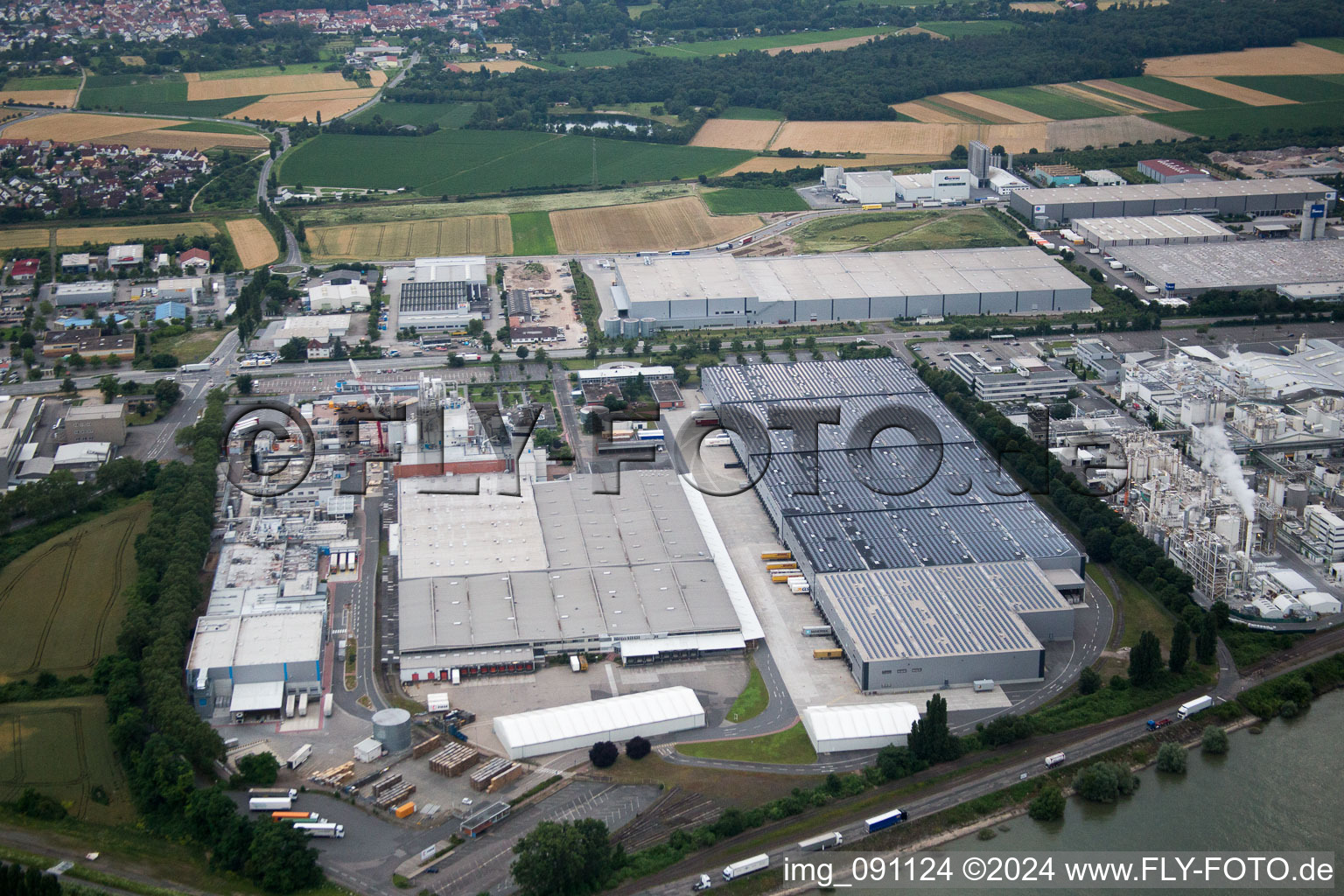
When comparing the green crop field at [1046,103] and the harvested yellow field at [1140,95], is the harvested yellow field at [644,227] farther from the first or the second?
the harvested yellow field at [1140,95]

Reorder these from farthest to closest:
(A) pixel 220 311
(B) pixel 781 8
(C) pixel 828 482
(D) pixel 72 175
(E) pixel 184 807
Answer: (B) pixel 781 8 < (D) pixel 72 175 < (A) pixel 220 311 < (C) pixel 828 482 < (E) pixel 184 807

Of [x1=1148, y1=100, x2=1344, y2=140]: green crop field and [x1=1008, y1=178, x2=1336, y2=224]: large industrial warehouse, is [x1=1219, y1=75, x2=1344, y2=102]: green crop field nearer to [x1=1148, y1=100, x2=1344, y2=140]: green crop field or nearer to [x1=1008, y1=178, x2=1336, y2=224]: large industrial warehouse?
[x1=1148, y1=100, x2=1344, y2=140]: green crop field

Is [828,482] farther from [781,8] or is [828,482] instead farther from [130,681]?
[781,8]

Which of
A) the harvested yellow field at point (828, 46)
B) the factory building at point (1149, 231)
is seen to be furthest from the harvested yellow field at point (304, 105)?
the factory building at point (1149, 231)

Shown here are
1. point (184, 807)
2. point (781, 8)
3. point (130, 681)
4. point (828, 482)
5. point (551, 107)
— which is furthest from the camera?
point (781, 8)

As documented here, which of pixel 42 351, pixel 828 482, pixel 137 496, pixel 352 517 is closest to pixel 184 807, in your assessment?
pixel 352 517

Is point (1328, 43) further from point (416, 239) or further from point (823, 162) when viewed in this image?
point (416, 239)
